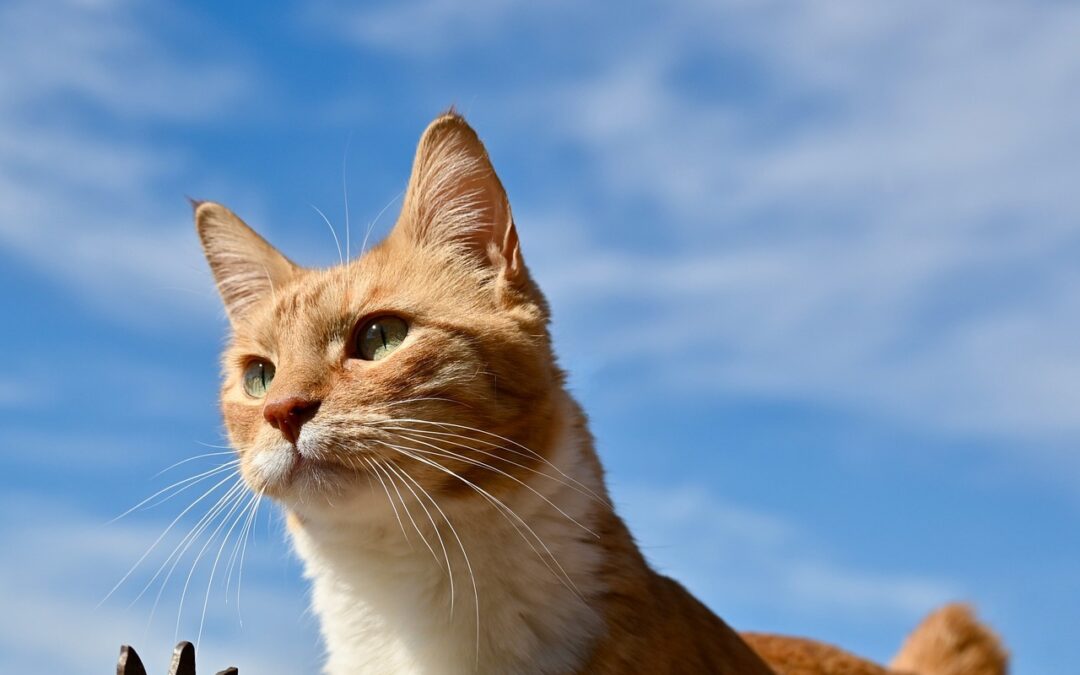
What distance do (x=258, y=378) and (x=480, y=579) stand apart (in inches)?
45.2

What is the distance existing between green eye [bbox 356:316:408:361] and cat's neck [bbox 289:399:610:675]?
18.5 inches

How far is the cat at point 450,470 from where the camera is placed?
328 centimetres

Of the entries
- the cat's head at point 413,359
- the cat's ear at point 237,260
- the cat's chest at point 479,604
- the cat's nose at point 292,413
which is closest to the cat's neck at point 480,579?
the cat's chest at point 479,604

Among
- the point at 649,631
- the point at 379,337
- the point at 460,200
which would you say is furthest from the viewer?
the point at 460,200

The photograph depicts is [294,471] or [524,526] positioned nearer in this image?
[294,471]

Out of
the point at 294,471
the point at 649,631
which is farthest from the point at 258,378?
the point at 649,631

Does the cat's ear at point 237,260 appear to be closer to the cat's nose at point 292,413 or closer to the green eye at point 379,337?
the green eye at point 379,337

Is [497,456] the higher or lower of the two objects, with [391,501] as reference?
higher

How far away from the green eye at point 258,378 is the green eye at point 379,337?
19.4 inches

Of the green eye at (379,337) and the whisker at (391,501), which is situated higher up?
the green eye at (379,337)

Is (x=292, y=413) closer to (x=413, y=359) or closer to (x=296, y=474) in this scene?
(x=296, y=474)

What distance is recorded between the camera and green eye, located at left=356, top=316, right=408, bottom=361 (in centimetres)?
352

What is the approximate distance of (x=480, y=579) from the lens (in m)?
3.36

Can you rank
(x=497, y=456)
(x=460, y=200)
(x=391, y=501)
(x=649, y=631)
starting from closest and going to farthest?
(x=391, y=501), (x=497, y=456), (x=649, y=631), (x=460, y=200)
